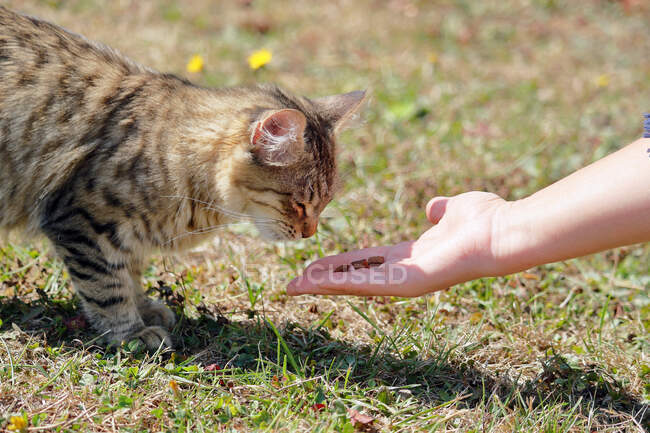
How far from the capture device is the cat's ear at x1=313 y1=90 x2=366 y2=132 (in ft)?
9.60

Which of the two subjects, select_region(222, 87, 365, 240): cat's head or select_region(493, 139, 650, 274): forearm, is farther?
select_region(222, 87, 365, 240): cat's head

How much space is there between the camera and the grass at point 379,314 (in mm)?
2295

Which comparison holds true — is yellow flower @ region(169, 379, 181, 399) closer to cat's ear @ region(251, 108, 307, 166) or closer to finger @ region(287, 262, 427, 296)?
finger @ region(287, 262, 427, 296)

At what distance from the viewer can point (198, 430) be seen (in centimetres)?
213

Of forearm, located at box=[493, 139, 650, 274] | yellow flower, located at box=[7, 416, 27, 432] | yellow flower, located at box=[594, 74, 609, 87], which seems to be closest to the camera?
yellow flower, located at box=[7, 416, 27, 432]

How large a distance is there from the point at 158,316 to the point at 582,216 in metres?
1.85

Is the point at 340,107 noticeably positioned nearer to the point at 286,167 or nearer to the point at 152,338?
the point at 286,167

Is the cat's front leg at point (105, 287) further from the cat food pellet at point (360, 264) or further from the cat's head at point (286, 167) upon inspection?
→ the cat food pellet at point (360, 264)

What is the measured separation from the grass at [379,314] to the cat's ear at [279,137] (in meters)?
0.67

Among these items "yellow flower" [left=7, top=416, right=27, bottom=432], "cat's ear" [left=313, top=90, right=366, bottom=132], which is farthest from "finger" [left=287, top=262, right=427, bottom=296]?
"yellow flower" [left=7, top=416, right=27, bottom=432]

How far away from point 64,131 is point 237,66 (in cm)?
300

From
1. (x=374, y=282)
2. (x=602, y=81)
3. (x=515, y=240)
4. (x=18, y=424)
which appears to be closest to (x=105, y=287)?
(x=18, y=424)

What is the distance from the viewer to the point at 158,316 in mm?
2830

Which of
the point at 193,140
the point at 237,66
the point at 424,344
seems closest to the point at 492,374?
the point at 424,344
